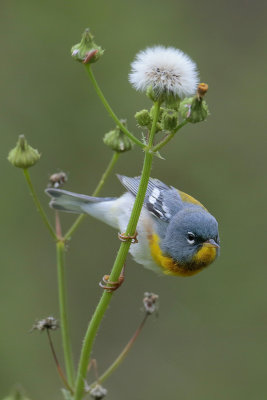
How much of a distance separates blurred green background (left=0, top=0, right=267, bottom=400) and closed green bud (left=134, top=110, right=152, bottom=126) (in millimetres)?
3664

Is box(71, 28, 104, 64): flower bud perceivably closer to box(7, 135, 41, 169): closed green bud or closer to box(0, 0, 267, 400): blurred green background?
box(7, 135, 41, 169): closed green bud

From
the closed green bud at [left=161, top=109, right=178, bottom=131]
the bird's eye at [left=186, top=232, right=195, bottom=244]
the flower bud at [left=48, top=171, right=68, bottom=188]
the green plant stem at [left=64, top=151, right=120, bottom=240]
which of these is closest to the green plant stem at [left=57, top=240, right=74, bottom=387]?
the green plant stem at [left=64, top=151, right=120, bottom=240]

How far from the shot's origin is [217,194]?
691 cm

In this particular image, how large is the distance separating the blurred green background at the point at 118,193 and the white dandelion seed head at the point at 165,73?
11.6ft

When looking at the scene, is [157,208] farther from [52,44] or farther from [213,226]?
[52,44]

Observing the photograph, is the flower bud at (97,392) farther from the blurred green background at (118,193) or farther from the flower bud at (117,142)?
the blurred green background at (118,193)

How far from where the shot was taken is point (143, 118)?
290cm

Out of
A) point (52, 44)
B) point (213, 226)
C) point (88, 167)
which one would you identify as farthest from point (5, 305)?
point (213, 226)

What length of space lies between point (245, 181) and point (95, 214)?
8.59ft

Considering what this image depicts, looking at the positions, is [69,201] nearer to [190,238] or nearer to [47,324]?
[190,238]

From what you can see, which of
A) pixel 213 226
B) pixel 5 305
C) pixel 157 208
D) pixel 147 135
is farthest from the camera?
pixel 5 305

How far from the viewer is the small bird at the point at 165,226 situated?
4016 mm

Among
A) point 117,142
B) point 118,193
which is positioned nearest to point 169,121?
point 117,142

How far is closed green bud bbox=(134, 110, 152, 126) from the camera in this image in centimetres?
289
